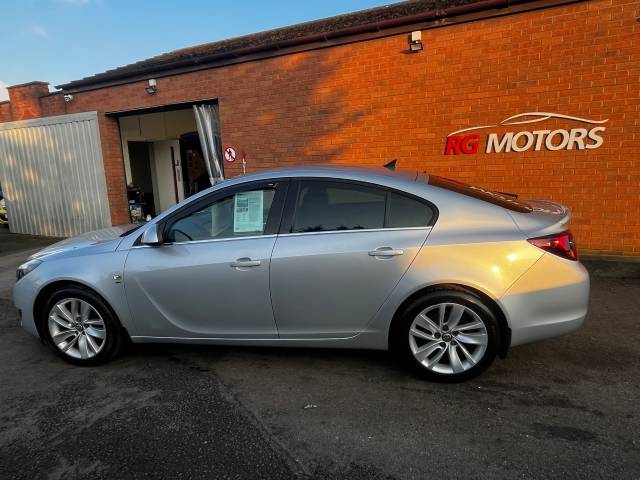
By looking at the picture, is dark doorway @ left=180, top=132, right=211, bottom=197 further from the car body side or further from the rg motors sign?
the car body side

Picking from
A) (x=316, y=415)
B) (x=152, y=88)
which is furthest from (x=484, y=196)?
(x=152, y=88)

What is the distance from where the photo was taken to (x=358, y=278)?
316 centimetres

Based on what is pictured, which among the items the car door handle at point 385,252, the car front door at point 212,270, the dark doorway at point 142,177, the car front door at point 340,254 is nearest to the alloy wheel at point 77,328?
the car front door at point 212,270

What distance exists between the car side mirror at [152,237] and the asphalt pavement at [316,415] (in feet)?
3.43

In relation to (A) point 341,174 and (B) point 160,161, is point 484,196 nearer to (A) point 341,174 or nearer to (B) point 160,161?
(A) point 341,174

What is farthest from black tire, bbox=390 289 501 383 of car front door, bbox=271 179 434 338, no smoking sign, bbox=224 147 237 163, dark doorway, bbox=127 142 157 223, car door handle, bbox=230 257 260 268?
dark doorway, bbox=127 142 157 223

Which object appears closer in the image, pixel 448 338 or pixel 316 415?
pixel 316 415

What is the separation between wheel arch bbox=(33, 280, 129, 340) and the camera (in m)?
3.60

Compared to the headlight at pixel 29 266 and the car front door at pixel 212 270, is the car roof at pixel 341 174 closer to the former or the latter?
the car front door at pixel 212 270

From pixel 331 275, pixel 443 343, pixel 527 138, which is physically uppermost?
pixel 527 138

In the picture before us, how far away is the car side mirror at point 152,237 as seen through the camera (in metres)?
3.44

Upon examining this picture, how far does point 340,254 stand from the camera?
3.17m

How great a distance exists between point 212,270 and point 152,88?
6875 millimetres

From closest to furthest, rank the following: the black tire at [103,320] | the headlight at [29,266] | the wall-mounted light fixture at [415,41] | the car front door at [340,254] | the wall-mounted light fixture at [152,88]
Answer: the car front door at [340,254] → the black tire at [103,320] → the headlight at [29,266] → the wall-mounted light fixture at [415,41] → the wall-mounted light fixture at [152,88]
